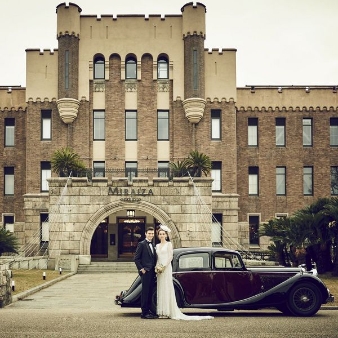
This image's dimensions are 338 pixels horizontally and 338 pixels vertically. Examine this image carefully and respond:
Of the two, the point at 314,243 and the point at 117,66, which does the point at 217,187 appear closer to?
the point at 117,66

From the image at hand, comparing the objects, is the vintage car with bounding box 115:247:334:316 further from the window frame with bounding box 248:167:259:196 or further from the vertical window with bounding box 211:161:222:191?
the window frame with bounding box 248:167:259:196

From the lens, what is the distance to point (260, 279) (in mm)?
13867

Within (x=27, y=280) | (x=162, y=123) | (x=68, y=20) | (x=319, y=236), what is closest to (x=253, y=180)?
(x=162, y=123)

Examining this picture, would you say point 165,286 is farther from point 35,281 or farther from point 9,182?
point 9,182

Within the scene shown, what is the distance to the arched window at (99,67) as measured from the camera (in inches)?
1638

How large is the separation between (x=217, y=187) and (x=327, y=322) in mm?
29631

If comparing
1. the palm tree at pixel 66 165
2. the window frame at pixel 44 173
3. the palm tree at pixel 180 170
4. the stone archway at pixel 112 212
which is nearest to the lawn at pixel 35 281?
the stone archway at pixel 112 212

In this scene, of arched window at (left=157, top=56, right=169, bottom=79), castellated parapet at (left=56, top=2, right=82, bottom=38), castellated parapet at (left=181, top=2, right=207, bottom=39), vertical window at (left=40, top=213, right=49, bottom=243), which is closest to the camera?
castellated parapet at (left=56, top=2, right=82, bottom=38)

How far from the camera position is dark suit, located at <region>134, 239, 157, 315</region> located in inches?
508

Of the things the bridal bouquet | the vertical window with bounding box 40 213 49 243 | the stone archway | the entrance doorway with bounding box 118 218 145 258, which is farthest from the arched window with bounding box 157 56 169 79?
the bridal bouquet

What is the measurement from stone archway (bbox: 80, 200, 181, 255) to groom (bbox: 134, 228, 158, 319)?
21319 millimetres

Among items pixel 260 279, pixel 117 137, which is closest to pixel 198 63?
pixel 117 137

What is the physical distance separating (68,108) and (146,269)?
2864cm

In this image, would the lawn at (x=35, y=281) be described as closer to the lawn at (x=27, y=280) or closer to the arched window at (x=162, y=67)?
the lawn at (x=27, y=280)
